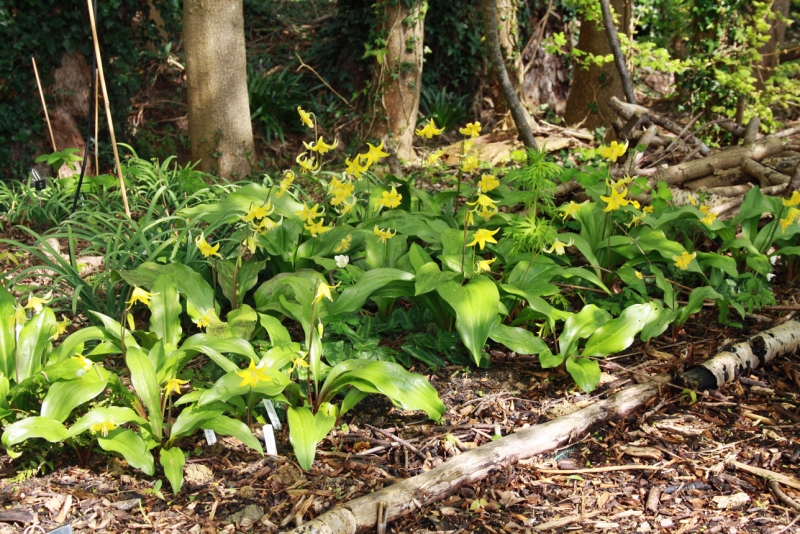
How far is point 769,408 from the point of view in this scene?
8.04ft

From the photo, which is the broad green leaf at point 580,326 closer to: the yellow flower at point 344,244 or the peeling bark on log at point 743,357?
the peeling bark on log at point 743,357

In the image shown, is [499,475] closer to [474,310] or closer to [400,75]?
[474,310]

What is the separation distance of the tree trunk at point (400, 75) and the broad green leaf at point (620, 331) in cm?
354

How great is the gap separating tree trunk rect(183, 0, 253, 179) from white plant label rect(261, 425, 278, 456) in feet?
10.1

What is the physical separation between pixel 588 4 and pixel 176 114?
4232mm

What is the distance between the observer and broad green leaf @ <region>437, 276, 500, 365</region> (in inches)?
93.7

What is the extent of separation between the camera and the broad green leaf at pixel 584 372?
241 cm

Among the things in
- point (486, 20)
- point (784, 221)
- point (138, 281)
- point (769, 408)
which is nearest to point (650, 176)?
point (784, 221)

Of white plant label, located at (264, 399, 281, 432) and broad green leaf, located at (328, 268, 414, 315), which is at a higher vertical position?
broad green leaf, located at (328, 268, 414, 315)

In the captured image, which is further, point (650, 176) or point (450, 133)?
point (450, 133)

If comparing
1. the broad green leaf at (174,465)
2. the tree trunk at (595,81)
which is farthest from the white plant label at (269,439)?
the tree trunk at (595,81)

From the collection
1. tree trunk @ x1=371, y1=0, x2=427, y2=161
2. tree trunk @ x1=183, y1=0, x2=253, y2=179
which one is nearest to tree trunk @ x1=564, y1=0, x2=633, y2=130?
tree trunk @ x1=371, y1=0, x2=427, y2=161

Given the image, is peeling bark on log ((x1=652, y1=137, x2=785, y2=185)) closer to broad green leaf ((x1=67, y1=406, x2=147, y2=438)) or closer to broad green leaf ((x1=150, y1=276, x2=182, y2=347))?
broad green leaf ((x1=150, y1=276, x2=182, y2=347))

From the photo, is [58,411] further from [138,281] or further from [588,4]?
[588,4]
